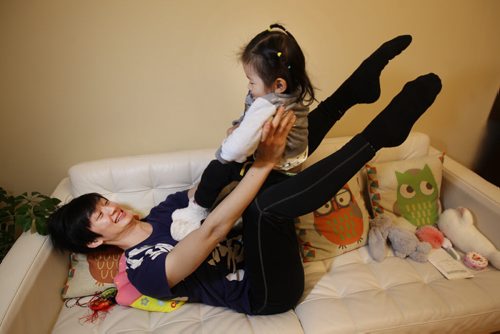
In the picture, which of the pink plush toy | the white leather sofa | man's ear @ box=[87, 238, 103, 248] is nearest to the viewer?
the white leather sofa

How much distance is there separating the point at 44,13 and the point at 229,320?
1.46 metres

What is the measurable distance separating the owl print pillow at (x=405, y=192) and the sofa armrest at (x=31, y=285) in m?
1.48

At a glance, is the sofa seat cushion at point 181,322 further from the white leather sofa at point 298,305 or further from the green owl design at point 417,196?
the green owl design at point 417,196

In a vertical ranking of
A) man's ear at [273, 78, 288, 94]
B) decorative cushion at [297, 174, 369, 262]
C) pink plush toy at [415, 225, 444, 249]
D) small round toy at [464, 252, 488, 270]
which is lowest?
small round toy at [464, 252, 488, 270]

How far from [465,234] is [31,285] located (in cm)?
183

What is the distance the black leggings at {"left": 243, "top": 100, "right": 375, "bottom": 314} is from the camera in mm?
965

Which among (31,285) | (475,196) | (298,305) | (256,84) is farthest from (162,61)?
(475,196)

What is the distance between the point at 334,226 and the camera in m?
1.45

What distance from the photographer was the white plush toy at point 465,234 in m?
1.39

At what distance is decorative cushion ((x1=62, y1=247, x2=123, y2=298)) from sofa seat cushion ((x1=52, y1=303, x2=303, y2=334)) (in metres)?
0.08

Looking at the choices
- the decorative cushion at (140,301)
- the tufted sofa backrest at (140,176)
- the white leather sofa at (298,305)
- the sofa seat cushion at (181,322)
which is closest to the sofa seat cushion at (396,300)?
the white leather sofa at (298,305)

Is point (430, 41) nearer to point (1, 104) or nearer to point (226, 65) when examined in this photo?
point (226, 65)

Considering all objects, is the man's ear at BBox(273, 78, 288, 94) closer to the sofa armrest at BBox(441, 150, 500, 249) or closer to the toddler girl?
the toddler girl

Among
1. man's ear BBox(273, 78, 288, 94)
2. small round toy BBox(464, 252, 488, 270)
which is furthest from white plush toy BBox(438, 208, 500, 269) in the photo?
man's ear BBox(273, 78, 288, 94)
